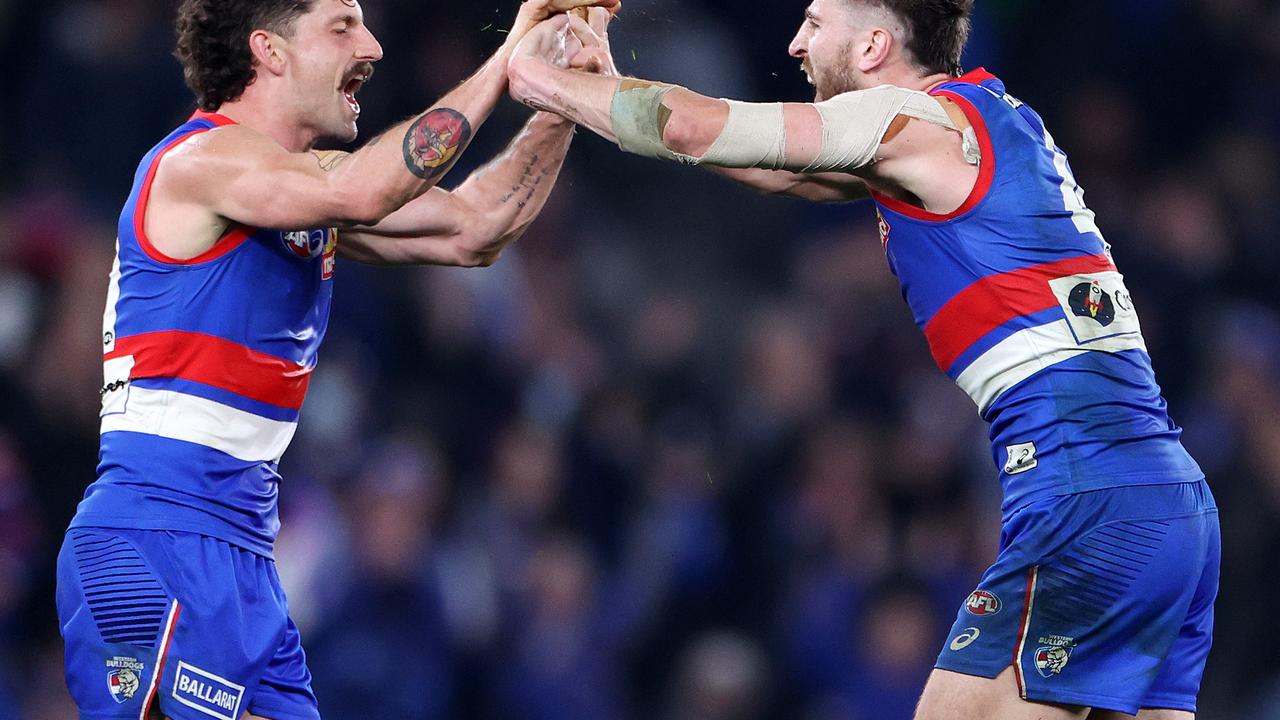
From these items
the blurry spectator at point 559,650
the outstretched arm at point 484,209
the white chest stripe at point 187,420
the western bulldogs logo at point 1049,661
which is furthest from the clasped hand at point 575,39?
the blurry spectator at point 559,650

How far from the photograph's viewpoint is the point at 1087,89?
9.94m

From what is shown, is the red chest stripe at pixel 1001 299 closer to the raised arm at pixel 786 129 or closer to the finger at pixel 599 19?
the raised arm at pixel 786 129

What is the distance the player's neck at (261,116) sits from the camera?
14.2 ft

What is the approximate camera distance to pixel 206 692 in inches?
149

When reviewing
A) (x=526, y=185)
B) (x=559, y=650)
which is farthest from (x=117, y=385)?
(x=559, y=650)

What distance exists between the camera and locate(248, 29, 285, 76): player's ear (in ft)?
14.1

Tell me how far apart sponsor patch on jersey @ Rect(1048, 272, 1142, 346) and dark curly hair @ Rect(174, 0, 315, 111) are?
2.37 meters

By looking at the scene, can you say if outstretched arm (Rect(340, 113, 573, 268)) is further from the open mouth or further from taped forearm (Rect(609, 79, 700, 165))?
taped forearm (Rect(609, 79, 700, 165))

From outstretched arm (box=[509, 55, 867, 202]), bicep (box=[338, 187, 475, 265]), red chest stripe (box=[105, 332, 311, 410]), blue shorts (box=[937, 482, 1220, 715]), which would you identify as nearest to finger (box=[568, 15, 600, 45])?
outstretched arm (box=[509, 55, 867, 202])

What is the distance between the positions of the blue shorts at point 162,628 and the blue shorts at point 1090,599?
6.15 ft

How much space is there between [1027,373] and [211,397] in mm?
2233

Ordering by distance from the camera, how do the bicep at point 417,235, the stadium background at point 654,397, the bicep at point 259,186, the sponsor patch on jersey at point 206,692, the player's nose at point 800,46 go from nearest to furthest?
the sponsor patch on jersey at point 206,692, the bicep at point 259,186, the player's nose at point 800,46, the bicep at point 417,235, the stadium background at point 654,397

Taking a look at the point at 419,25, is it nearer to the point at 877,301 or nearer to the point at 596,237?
the point at 596,237

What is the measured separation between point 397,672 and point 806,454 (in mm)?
2666
